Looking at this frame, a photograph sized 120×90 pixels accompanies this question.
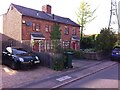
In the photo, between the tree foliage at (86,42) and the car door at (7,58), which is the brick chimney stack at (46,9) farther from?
the car door at (7,58)

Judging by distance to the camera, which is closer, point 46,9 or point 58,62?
point 58,62

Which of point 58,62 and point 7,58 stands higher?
point 7,58

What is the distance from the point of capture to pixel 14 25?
90.7 ft

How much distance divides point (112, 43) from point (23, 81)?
1499cm

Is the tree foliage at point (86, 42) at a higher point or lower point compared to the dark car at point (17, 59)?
higher

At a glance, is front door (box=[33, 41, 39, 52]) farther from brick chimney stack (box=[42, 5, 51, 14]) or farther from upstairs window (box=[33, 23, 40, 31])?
brick chimney stack (box=[42, 5, 51, 14])

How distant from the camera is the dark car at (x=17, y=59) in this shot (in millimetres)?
11922

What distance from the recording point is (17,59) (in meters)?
12.0

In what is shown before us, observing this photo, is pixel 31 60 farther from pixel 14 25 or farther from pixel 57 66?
pixel 14 25

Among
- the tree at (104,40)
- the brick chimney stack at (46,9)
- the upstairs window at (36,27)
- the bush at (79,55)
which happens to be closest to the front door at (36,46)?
the bush at (79,55)

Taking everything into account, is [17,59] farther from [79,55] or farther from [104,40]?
[104,40]

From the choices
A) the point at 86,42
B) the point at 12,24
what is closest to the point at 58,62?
the point at 12,24

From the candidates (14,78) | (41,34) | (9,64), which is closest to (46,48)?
(9,64)

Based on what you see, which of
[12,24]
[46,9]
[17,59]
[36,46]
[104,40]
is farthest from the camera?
[46,9]
